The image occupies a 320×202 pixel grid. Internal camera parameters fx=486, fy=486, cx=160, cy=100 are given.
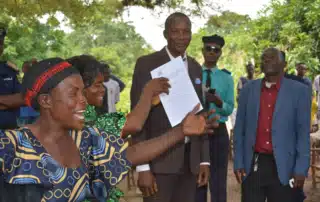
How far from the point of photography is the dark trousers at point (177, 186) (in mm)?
3373

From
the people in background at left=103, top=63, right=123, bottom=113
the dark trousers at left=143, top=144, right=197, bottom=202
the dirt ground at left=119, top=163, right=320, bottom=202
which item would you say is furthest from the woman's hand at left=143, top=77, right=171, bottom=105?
the people in background at left=103, top=63, right=123, bottom=113

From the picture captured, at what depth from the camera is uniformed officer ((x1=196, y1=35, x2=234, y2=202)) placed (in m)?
5.10

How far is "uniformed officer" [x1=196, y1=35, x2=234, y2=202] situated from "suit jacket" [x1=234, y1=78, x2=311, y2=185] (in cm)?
106

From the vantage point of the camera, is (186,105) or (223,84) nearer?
(186,105)

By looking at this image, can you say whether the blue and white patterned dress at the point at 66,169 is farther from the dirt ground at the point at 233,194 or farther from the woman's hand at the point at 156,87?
the dirt ground at the point at 233,194

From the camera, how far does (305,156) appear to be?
382 cm

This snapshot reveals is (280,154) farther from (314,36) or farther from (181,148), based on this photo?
(314,36)

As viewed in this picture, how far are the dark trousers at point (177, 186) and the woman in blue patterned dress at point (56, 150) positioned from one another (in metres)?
1.27

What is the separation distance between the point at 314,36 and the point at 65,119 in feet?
48.2

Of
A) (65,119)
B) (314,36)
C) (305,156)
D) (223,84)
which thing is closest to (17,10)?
(223,84)

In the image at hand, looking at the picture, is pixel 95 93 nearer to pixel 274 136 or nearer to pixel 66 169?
pixel 66 169

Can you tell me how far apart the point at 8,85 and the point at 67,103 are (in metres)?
2.59

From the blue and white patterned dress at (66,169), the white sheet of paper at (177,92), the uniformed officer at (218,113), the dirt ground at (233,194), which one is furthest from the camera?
the dirt ground at (233,194)

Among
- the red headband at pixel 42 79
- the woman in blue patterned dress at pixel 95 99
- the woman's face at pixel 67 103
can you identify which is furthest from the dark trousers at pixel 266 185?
the red headband at pixel 42 79
